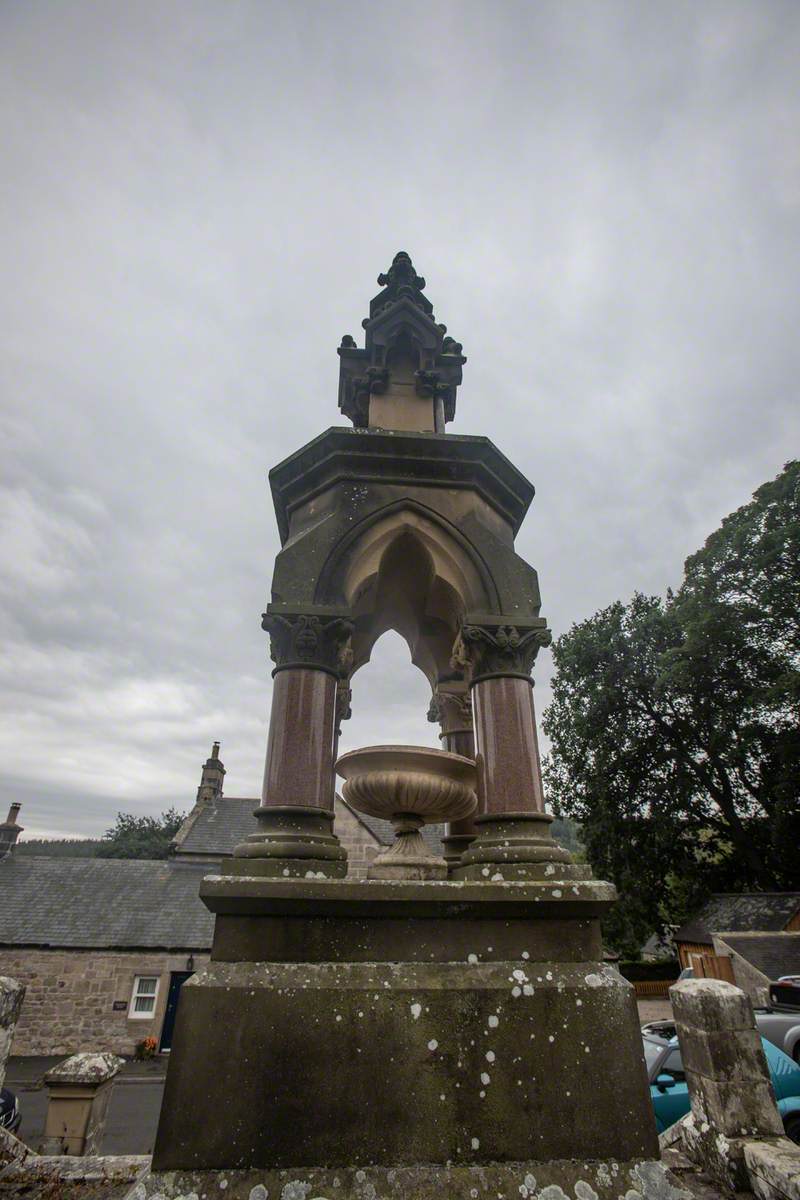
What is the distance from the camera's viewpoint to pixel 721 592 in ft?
72.7

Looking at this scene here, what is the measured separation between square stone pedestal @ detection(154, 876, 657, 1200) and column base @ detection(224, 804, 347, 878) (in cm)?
12

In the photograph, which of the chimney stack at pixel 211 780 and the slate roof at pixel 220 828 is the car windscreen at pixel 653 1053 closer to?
the slate roof at pixel 220 828

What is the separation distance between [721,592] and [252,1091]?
23.7 meters

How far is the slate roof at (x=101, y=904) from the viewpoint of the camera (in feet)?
59.8

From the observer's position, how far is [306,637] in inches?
141

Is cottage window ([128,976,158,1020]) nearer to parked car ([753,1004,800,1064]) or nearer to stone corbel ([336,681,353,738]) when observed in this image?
parked car ([753,1004,800,1064])

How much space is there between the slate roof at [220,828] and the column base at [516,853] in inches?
713

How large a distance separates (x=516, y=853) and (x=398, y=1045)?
1.07 m

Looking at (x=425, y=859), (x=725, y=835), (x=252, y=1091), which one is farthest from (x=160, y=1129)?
(x=725, y=835)

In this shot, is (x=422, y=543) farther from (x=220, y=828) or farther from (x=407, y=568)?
(x=220, y=828)

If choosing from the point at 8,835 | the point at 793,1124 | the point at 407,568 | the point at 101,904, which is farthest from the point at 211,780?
the point at 407,568

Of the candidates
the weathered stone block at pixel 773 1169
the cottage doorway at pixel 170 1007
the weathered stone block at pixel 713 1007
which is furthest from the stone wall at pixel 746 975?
the cottage doorway at pixel 170 1007

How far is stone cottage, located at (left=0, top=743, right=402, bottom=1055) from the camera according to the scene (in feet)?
56.1

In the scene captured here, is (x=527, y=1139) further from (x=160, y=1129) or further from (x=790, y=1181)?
(x=160, y=1129)
